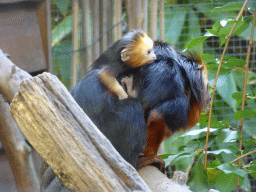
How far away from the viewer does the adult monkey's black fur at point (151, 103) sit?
0.96m

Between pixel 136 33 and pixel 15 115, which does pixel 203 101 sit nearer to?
pixel 136 33

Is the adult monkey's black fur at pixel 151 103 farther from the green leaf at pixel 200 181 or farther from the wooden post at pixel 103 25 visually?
the wooden post at pixel 103 25

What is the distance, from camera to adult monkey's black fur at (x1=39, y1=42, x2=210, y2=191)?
964 millimetres

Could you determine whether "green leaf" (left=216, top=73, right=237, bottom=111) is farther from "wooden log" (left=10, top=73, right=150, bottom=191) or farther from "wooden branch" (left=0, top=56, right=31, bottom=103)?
"wooden log" (left=10, top=73, right=150, bottom=191)

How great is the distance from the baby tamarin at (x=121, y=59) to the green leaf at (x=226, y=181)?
43 centimetres

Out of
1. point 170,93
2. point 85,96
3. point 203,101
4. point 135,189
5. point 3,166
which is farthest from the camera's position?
point 3,166

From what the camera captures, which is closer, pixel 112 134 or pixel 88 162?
pixel 88 162

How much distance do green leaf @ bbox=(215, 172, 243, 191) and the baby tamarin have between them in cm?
43

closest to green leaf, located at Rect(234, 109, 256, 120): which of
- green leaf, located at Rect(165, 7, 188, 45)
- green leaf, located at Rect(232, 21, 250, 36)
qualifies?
green leaf, located at Rect(232, 21, 250, 36)

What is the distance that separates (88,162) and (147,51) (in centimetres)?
55

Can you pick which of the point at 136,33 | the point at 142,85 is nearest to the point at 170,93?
the point at 142,85

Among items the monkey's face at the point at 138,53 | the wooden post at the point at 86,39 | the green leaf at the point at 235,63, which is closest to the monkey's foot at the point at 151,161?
the monkey's face at the point at 138,53

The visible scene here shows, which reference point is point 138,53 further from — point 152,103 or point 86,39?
point 86,39

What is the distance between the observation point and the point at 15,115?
2.08 ft
